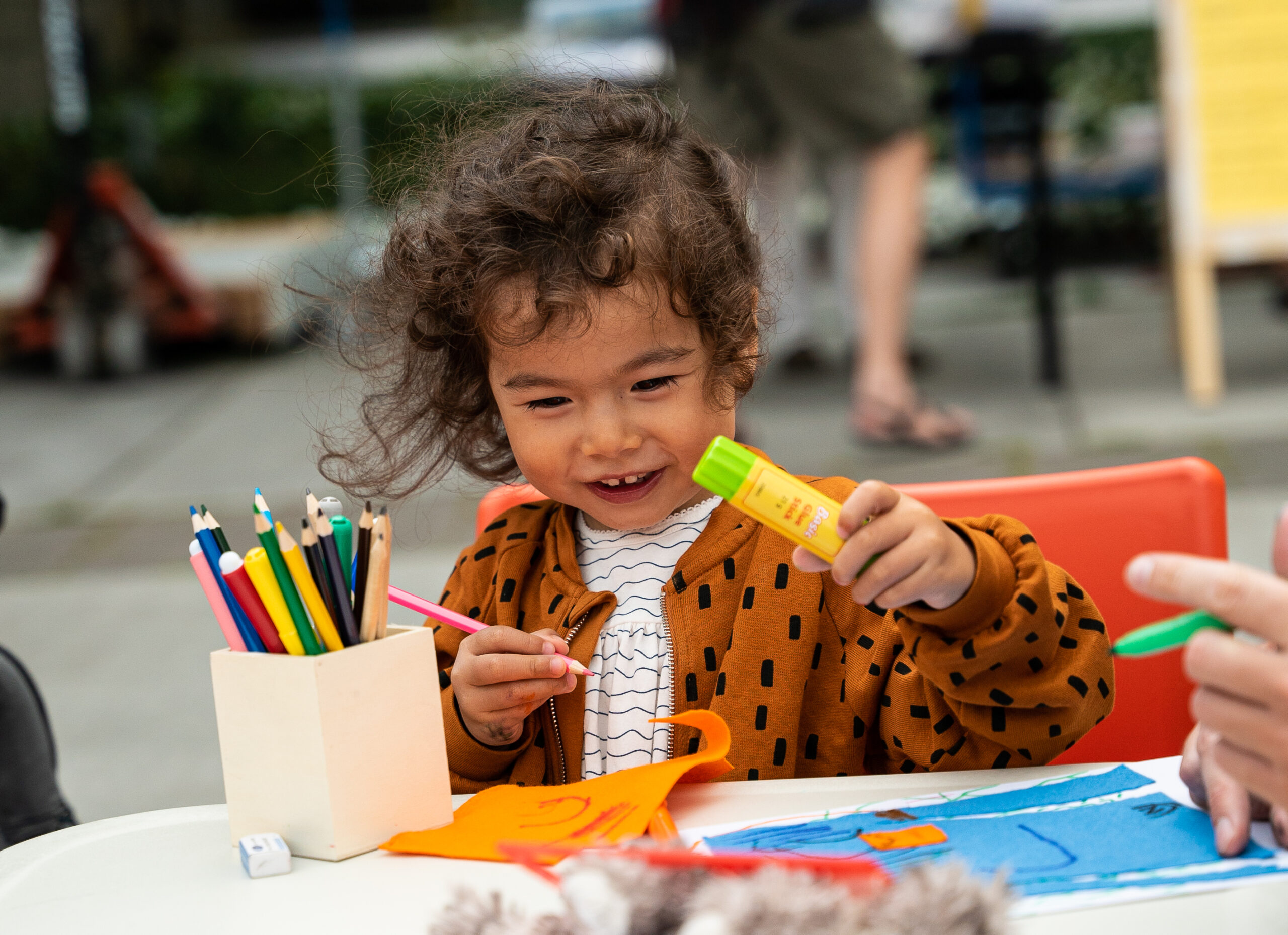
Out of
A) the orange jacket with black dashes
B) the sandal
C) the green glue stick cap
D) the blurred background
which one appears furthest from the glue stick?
the sandal

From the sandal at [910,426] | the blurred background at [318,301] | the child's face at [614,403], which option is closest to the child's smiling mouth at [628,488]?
the child's face at [614,403]

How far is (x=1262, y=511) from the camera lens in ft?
10.3

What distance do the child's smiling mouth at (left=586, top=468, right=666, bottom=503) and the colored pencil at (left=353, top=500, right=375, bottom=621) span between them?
0.37 meters

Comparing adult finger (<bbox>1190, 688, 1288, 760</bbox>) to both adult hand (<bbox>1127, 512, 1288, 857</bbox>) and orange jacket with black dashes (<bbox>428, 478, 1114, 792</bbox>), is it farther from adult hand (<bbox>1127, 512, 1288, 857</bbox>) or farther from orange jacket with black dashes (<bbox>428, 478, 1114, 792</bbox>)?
orange jacket with black dashes (<bbox>428, 478, 1114, 792</bbox>)

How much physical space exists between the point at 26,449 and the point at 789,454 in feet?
9.63

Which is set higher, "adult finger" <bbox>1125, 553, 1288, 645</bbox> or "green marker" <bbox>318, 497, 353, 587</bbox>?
"green marker" <bbox>318, 497, 353, 587</bbox>

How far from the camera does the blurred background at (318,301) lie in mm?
2898

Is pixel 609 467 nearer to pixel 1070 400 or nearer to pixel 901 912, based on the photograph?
pixel 901 912

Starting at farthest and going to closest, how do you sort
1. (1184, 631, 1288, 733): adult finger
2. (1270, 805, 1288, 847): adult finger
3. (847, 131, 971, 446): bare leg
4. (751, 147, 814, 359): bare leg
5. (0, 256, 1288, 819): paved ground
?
1. (751, 147, 814, 359): bare leg
2. (847, 131, 971, 446): bare leg
3. (0, 256, 1288, 819): paved ground
4. (1270, 805, 1288, 847): adult finger
5. (1184, 631, 1288, 733): adult finger

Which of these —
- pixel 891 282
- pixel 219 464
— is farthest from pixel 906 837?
pixel 219 464

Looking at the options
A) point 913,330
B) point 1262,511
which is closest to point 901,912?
point 1262,511

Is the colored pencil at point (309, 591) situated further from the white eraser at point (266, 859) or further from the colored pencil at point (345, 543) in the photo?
the white eraser at point (266, 859)

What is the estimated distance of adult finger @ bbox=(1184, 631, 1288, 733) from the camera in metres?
0.65

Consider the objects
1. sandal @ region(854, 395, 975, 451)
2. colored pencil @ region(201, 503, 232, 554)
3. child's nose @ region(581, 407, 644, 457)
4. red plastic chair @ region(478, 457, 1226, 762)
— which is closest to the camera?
colored pencil @ region(201, 503, 232, 554)
